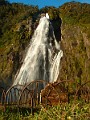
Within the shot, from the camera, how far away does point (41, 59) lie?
98.3 feet

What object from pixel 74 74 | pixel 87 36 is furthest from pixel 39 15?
pixel 74 74

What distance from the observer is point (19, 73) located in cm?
2947

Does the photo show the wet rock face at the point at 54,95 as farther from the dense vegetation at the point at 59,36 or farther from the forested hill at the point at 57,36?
the forested hill at the point at 57,36

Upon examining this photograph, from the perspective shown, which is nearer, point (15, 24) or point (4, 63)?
point (4, 63)

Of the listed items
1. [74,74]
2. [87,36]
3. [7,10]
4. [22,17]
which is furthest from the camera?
[7,10]

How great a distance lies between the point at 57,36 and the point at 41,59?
3.13 m

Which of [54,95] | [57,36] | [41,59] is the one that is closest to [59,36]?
[57,36]

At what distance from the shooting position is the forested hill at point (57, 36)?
2886 centimetres

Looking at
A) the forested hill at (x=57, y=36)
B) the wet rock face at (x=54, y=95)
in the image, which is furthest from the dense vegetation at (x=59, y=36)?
the wet rock face at (x=54, y=95)

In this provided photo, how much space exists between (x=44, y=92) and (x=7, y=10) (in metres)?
22.8

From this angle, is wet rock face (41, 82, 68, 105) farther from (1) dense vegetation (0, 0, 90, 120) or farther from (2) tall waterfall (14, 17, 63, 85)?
(2) tall waterfall (14, 17, 63, 85)

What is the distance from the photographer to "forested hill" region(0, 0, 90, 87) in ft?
94.7

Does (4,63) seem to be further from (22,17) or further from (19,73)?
(22,17)

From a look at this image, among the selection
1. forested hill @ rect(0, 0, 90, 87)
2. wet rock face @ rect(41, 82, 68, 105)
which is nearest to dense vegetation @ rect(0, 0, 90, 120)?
forested hill @ rect(0, 0, 90, 87)
